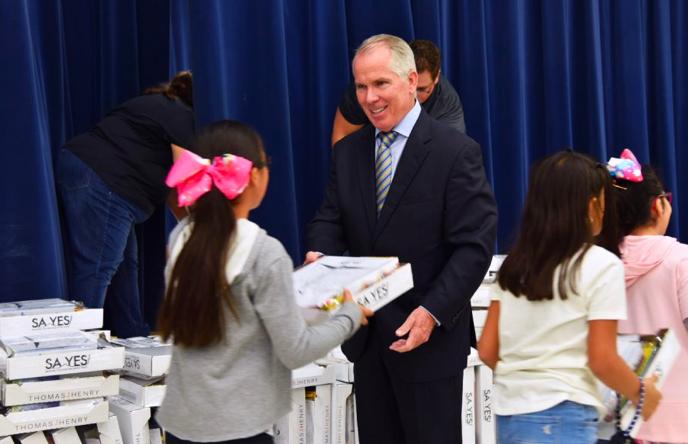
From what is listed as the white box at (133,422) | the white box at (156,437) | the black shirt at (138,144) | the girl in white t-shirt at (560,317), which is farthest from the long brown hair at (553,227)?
the black shirt at (138,144)

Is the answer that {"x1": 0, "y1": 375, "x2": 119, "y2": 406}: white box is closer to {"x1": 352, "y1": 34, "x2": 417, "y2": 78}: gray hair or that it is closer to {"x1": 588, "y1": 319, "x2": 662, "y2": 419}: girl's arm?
{"x1": 352, "y1": 34, "x2": 417, "y2": 78}: gray hair

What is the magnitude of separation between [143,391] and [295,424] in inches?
20.4

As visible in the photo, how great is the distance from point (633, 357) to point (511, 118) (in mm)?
2507

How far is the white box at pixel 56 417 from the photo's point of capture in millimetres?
2486

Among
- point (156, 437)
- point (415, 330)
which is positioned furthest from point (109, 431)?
point (415, 330)

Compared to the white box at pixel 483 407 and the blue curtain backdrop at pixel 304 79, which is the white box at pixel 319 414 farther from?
the blue curtain backdrop at pixel 304 79

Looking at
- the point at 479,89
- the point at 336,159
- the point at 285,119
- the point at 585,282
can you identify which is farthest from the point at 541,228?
the point at 479,89

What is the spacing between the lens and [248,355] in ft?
5.35

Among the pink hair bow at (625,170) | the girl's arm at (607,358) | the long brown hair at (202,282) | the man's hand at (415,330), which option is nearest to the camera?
the long brown hair at (202,282)

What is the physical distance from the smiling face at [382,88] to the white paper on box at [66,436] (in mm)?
1253

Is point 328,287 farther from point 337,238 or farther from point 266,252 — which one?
point 337,238

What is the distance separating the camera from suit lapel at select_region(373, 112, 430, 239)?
7.25 feet

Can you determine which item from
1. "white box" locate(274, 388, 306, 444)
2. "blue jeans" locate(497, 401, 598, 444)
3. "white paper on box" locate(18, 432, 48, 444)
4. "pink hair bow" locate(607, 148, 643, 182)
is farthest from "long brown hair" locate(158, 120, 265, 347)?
"white box" locate(274, 388, 306, 444)

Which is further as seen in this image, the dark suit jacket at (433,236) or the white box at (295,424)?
the white box at (295,424)
